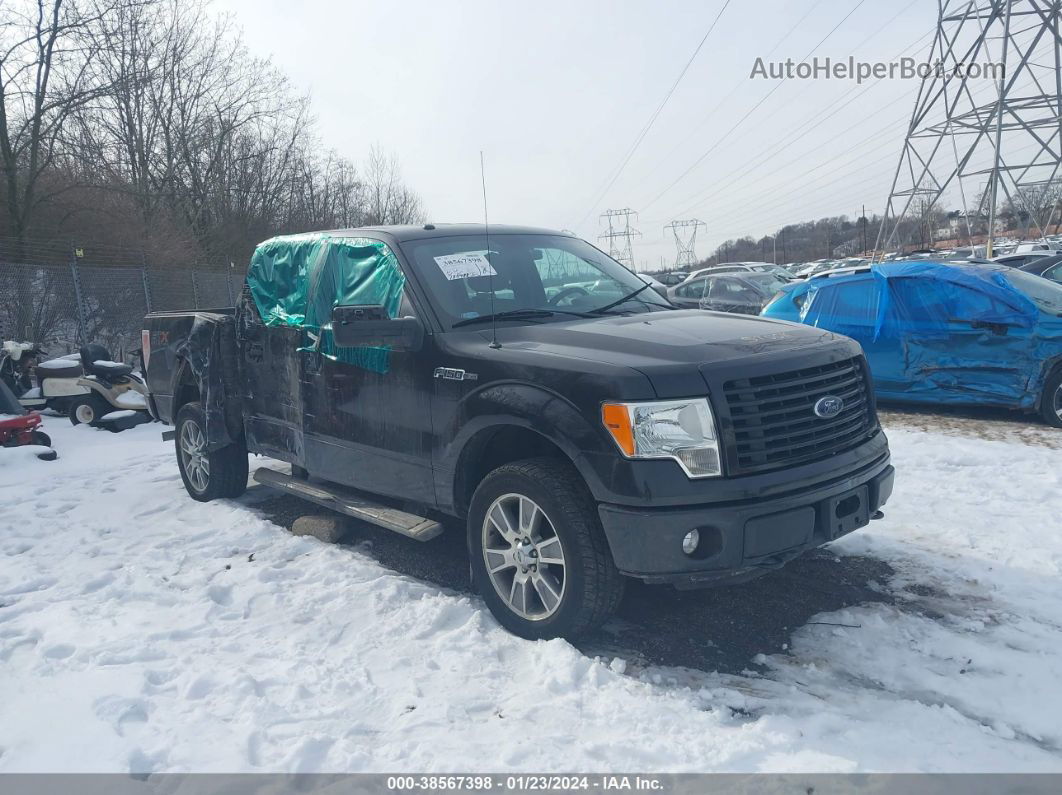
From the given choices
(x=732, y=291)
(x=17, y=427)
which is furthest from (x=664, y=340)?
(x=732, y=291)

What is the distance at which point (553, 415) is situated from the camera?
11.7 ft

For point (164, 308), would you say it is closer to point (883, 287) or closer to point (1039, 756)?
point (883, 287)

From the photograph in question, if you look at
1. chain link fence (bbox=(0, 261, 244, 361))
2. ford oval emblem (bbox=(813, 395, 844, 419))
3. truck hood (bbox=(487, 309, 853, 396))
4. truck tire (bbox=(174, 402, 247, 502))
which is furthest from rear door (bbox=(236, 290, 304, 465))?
chain link fence (bbox=(0, 261, 244, 361))

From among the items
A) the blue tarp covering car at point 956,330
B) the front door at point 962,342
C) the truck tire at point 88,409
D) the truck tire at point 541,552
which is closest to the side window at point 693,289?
the blue tarp covering car at point 956,330

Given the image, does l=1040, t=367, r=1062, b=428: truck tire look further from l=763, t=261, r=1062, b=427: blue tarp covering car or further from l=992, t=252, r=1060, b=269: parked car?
l=992, t=252, r=1060, b=269: parked car

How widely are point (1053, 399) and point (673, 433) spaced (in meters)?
6.48

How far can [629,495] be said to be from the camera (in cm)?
333

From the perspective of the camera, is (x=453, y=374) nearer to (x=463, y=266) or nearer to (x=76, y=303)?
(x=463, y=266)

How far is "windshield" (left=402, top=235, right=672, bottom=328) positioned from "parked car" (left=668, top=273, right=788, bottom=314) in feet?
35.5

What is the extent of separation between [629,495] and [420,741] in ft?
4.17

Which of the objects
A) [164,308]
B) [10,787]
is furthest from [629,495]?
[164,308]

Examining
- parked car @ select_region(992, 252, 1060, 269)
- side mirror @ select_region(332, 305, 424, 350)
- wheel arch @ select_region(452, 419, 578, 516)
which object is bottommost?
wheel arch @ select_region(452, 419, 578, 516)

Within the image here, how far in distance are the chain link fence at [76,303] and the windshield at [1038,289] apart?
1261cm

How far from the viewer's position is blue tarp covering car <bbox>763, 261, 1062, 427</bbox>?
26.1ft
